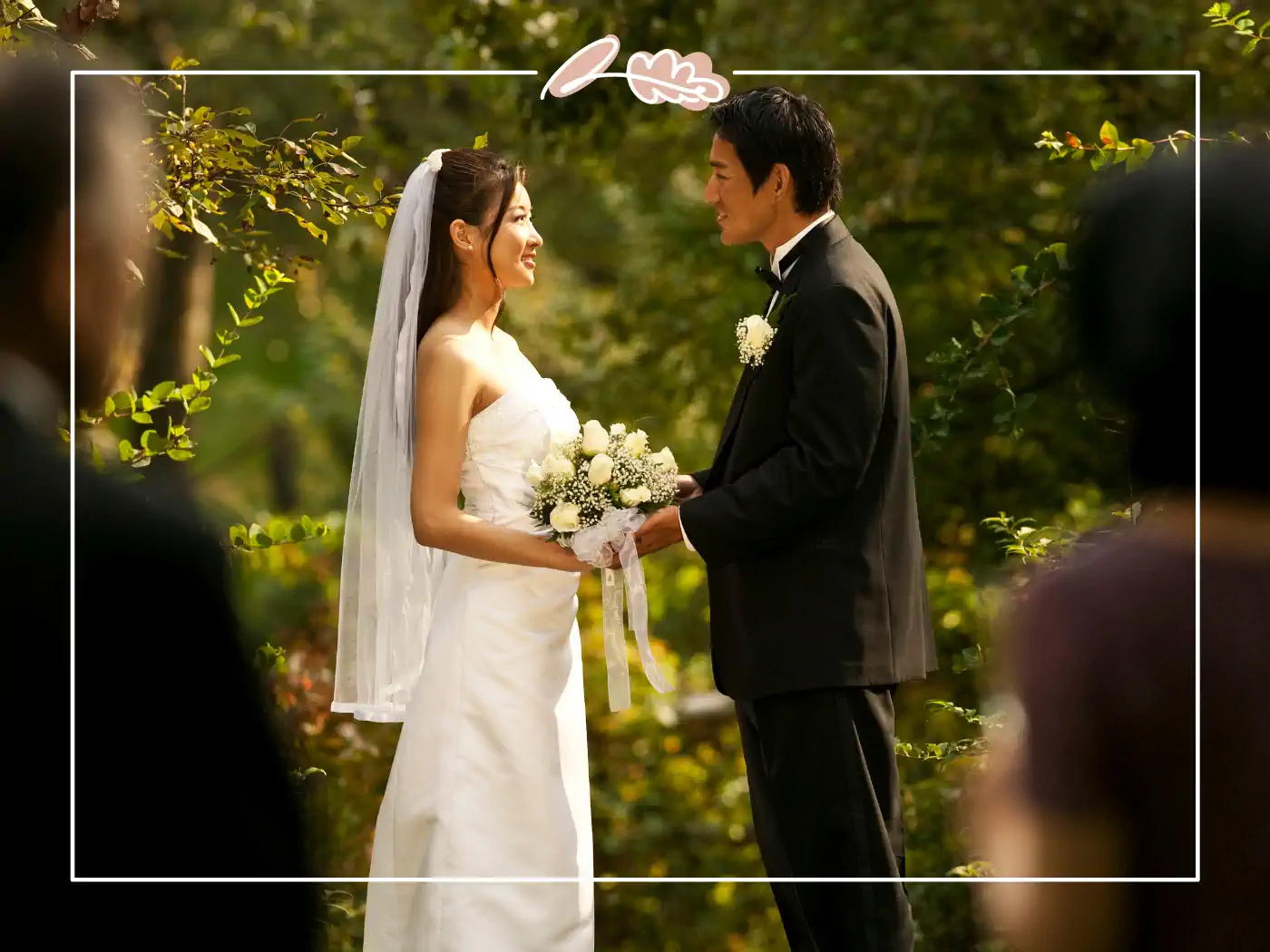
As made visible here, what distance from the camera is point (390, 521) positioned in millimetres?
4059

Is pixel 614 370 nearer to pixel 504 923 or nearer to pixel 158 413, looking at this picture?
pixel 158 413

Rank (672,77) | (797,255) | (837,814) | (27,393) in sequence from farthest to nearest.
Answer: (672,77)
(797,255)
(837,814)
(27,393)

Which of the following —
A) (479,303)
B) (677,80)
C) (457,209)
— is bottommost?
(479,303)

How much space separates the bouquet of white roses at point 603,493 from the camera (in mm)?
3746

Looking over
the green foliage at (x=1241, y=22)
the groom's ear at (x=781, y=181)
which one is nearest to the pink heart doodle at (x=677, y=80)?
the groom's ear at (x=781, y=181)

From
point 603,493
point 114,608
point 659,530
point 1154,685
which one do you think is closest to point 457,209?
point 603,493

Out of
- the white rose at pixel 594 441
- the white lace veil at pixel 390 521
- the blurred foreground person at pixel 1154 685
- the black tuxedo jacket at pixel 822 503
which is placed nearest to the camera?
the blurred foreground person at pixel 1154 685

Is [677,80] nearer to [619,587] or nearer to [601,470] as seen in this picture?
[601,470]

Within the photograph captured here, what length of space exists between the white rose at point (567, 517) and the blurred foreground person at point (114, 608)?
1.25 m

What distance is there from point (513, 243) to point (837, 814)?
71.0 inches

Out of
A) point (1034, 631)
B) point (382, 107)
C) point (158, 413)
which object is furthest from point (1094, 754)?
point (382, 107)

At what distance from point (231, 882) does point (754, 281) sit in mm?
4397

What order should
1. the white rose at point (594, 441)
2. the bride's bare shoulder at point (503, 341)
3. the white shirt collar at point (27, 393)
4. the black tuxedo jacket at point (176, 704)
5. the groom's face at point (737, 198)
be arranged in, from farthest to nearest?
the bride's bare shoulder at point (503, 341) < the groom's face at point (737, 198) < the white rose at point (594, 441) < the white shirt collar at point (27, 393) < the black tuxedo jacket at point (176, 704)

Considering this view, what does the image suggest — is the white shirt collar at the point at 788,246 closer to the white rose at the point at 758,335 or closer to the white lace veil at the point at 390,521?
the white rose at the point at 758,335
